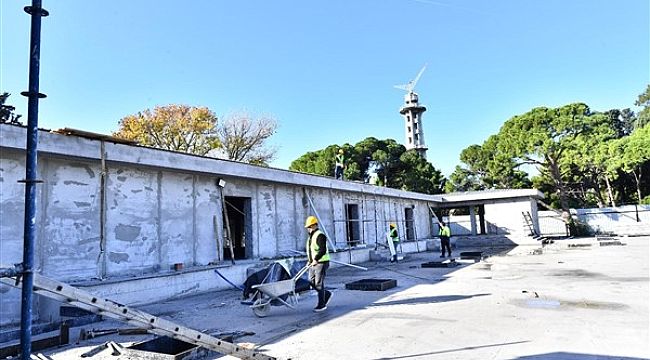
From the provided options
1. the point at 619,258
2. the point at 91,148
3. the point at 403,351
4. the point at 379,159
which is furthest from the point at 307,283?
the point at 379,159

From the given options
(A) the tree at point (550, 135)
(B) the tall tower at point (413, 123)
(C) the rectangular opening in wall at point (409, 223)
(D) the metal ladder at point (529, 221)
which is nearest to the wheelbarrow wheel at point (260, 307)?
(C) the rectangular opening in wall at point (409, 223)

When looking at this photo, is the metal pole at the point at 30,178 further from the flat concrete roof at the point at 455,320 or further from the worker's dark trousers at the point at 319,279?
the worker's dark trousers at the point at 319,279

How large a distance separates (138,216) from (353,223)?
11.6 metres

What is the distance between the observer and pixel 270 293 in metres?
7.17

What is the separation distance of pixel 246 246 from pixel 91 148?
580 centimetres

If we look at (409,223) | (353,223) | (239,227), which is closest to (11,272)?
(239,227)

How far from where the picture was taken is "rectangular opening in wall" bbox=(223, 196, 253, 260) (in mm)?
13072

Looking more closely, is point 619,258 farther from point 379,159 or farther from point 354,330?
point 379,159

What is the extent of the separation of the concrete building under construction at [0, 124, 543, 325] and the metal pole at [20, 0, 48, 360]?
5834 millimetres

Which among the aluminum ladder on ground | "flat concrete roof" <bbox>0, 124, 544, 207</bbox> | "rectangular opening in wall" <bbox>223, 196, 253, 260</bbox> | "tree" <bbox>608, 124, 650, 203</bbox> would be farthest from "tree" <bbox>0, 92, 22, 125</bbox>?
"tree" <bbox>608, 124, 650, 203</bbox>

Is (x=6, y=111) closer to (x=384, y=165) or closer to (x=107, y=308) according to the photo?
(x=107, y=308)

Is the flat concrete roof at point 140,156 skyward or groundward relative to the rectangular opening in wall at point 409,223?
skyward

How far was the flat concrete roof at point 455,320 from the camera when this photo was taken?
493 cm

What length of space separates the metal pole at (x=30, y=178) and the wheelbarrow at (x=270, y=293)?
476cm
